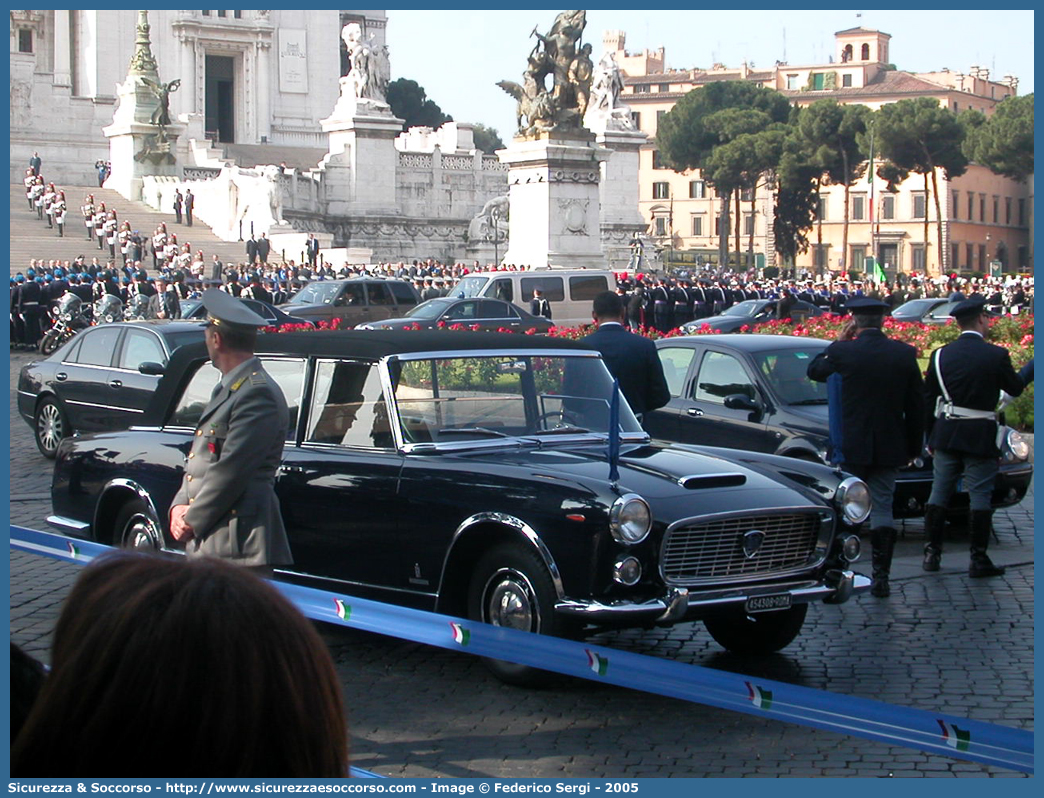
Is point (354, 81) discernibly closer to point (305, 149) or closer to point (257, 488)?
point (305, 149)

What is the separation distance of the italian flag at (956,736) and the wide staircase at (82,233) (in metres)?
40.5

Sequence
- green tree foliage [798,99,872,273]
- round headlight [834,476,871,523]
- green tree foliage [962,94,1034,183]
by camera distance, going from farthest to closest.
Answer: green tree foliage [962,94,1034,183] → green tree foliage [798,99,872,273] → round headlight [834,476,871,523]

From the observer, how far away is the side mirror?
11273mm

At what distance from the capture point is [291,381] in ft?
26.1

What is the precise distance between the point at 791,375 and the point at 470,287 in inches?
743

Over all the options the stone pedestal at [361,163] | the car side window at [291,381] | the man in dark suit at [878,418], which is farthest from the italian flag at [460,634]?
the stone pedestal at [361,163]

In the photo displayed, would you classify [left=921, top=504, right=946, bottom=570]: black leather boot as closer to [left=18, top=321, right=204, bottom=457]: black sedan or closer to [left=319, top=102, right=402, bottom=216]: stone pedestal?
[left=18, top=321, right=204, bottom=457]: black sedan

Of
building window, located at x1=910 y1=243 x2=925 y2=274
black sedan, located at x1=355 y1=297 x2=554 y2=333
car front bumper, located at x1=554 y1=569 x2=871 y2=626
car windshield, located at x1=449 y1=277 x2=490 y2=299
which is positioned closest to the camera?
car front bumper, located at x1=554 y1=569 x2=871 y2=626

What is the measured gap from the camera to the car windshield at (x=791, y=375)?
37.9 feet

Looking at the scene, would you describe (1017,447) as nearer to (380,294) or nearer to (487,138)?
(380,294)

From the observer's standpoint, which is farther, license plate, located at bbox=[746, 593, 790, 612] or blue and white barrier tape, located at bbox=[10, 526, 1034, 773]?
license plate, located at bbox=[746, 593, 790, 612]

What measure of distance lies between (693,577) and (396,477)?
1.51m

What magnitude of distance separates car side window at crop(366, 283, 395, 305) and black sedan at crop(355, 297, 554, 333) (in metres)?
3.83

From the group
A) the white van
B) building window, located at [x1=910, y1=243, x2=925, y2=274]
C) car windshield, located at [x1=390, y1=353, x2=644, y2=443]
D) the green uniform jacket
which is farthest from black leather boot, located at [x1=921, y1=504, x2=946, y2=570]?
building window, located at [x1=910, y1=243, x2=925, y2=274]
